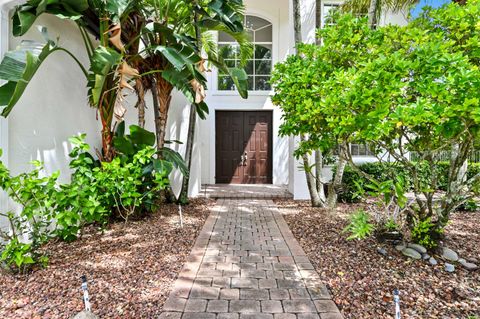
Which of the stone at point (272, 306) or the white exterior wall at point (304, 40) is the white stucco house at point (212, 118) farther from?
the stone at point (272, 306)

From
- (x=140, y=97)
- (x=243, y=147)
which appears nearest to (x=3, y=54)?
(x=140, y=97)

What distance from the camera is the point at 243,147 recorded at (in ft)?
32.9

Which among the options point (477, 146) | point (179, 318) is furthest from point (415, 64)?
point (179, 318)

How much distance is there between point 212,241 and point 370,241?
2222mm

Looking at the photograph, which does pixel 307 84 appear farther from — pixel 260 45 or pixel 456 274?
pixel 260 45

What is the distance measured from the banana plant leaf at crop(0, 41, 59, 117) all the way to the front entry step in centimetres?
533

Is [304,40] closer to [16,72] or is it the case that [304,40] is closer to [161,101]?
[161,101]

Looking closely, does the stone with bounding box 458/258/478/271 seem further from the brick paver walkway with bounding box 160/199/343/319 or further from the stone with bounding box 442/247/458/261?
the brick paver walkway with bounding box 160/199/343/319

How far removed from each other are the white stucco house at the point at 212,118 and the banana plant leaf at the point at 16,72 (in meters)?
0.58

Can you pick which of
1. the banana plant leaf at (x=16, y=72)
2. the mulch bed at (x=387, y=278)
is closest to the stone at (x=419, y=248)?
the mulch bed at (x=387, y=278)

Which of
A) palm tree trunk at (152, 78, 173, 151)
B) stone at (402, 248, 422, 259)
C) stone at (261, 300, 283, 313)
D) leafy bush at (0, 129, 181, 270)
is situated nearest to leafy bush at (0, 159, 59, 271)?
leafy bush at (0, 129, 181, 270)

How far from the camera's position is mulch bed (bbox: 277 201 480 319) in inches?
99.4

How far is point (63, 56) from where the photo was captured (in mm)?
4691

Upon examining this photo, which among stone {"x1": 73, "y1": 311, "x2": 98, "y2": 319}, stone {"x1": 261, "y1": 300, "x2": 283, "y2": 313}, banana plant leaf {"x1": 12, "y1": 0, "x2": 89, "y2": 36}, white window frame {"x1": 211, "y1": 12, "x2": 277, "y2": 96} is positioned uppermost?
white window frame {"x1": 211, "y1": 12, "x2": 277, "y2": 96}
